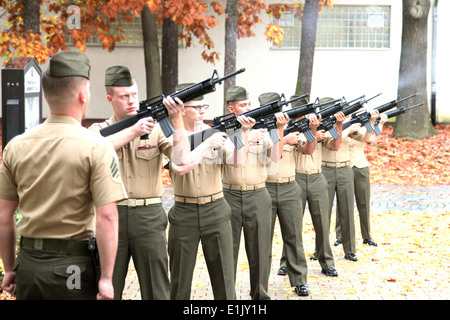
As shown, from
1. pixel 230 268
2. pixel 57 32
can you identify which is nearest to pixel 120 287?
pixel 230 268

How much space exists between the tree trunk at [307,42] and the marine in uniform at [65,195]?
49.4 feet

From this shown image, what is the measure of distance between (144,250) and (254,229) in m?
1.96

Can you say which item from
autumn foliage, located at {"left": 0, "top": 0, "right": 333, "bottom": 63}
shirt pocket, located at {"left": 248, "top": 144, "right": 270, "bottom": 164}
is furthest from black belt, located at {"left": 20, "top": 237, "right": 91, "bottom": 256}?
autumn foliage, located at {"left": 0, "top": 0, "right": 333, "bottom": 63}

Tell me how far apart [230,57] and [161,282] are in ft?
39.2

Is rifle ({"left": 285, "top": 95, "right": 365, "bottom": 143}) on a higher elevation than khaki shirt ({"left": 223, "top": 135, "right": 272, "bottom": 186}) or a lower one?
higher

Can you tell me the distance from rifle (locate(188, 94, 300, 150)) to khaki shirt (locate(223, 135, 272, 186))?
0.88 feet

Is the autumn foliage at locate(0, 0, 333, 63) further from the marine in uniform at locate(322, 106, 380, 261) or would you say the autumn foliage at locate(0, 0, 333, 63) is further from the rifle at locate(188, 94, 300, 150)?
the rifle at locate(188, 94, 300, 150)


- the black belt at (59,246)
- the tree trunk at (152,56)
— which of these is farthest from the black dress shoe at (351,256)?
the tree trunk at (152,56)

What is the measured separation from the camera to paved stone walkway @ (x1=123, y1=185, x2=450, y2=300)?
782 cm

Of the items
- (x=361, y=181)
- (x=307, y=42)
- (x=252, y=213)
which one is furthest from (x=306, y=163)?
(x=307, y=42)

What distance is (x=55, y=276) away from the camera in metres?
3.93

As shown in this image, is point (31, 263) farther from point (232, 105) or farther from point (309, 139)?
point (309, 139)

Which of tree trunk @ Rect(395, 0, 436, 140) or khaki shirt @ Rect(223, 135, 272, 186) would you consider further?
tree trunk @ Rect(395, 0, 436, 140)

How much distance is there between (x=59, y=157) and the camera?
389 cm
